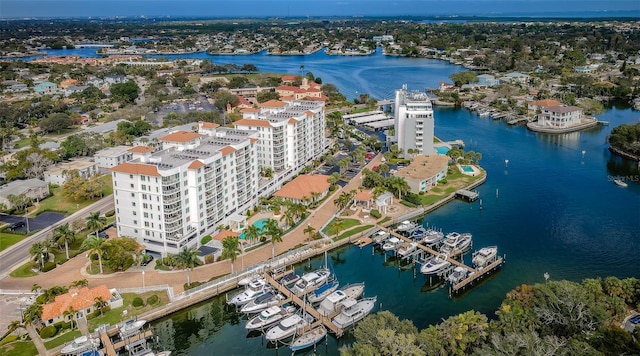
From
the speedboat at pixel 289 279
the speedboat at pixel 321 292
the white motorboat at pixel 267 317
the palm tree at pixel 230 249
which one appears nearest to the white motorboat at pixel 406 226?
the speedboat at pixel 321 292

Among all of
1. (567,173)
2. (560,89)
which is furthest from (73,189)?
(560,89)

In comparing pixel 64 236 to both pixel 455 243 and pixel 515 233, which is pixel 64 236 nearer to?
pixel 455 243

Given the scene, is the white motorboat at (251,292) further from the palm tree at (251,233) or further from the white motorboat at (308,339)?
the white motorboat at (308,339)

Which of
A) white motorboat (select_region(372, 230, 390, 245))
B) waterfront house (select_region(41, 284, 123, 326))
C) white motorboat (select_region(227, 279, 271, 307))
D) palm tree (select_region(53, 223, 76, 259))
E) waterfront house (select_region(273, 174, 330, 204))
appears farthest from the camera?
waterfront house (select_region(273, 174, 330, 204))

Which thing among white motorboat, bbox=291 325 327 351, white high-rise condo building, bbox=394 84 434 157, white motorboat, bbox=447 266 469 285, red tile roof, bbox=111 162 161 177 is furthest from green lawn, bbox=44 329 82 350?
white high-rise condo building, bbox=394 84 434 157

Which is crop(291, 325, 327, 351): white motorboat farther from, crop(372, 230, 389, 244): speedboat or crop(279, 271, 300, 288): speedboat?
crop(372, 230, 389, 244): speedboat

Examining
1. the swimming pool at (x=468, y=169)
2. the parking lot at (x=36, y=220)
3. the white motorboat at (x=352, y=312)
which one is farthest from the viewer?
the swimming pool at (x=468, y=169)

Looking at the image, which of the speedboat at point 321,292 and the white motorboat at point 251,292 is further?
the speedboat at point 321,292

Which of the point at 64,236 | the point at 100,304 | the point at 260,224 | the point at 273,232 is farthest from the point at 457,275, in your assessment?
the point at 64,236
